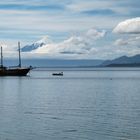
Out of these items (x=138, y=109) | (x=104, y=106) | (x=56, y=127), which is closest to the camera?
(x=56, y=127)

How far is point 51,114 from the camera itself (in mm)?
52344

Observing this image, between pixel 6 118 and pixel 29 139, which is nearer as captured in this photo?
pixel 29 139

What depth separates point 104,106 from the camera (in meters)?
61.9

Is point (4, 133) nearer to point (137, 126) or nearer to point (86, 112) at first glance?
point (137, 126)

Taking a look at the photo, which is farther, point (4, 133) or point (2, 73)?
point (2, 73)

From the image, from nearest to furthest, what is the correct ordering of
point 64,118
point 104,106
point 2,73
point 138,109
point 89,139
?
point 89,139
point 64,118
point 138,109
point 104,106
point 2,73

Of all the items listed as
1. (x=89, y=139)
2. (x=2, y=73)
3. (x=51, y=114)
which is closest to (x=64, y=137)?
(x=89, y=139)

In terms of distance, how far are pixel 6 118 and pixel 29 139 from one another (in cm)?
1252

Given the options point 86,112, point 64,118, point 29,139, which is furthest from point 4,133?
point 86,112

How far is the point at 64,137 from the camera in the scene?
122 ft

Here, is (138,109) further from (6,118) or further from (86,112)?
(6,118)

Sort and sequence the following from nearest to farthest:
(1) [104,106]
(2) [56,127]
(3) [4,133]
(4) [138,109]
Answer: (3) [4,133] < (2) [56,127] < (4) [138,109] < (1) [104,106]

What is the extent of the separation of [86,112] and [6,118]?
9.91 metres

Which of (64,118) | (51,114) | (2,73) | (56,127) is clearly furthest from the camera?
(2,73)
